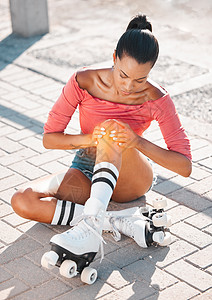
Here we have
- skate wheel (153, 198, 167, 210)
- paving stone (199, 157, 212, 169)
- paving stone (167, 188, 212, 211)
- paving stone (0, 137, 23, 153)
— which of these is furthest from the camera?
paving stone (0, 137, 23, 153)

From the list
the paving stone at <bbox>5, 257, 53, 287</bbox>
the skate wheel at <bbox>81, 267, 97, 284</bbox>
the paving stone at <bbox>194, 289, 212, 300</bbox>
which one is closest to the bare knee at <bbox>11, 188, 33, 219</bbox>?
the paving stone at <bbox>5, 257, 53, 287</bbox>

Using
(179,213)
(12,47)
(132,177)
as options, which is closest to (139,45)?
(132,177)

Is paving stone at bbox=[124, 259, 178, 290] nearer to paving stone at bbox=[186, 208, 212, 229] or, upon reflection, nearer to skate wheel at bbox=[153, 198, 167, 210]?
skate wheel at bbox=[153, 198, 167, 210]

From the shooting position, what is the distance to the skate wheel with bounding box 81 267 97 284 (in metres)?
3.15

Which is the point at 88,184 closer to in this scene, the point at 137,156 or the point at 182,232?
the point at 137,156

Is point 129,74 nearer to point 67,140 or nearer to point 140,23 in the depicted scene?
point 140,23

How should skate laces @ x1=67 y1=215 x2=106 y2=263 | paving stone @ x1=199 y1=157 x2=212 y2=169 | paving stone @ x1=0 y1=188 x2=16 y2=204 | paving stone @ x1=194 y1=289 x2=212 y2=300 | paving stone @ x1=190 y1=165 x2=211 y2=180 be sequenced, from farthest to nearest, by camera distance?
paving stone @ x1=199 y1=157 x2=212 y2=169
paving stone @ x1=190 y1=165 x2=211 y2=180
paving stone @ x1=0 y1=188 x2=16 y2=204
skate laces @ x1=67 y1=215 x2=106 y2=263
paving stone @ x1=194 y1=289 x2=212 y2=300

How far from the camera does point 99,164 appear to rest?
3344mm

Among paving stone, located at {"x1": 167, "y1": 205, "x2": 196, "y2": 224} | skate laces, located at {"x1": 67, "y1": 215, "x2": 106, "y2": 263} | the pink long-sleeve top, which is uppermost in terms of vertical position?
the pink long-sleeve top

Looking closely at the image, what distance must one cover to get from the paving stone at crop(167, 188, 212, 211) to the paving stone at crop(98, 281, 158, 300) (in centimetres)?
95

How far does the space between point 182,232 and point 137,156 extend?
1.83 ft

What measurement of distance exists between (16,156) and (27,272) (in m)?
1.61

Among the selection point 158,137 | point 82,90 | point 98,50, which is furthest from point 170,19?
point 82,90

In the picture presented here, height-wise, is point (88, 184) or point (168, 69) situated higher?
point (88, 184)
